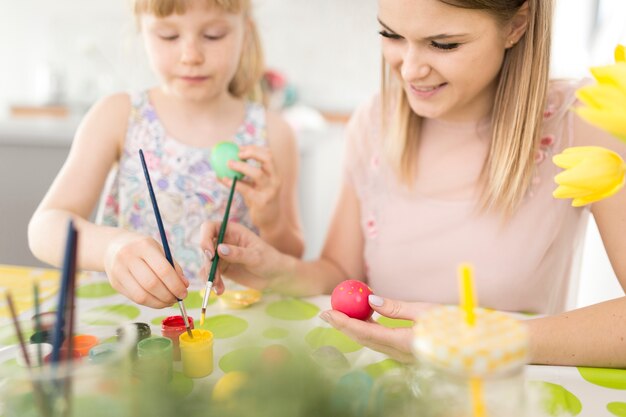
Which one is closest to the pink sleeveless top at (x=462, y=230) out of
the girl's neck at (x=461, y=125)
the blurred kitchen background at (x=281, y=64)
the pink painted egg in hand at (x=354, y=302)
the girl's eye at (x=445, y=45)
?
the girl's neck at (x=461, y=125)

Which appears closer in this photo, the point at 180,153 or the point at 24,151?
the point at 180,153

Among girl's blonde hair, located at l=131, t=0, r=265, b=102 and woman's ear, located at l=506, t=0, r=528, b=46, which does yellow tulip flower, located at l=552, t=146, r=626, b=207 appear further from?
girl's blonde hair, located at l=131, t=0, r=265, b=102

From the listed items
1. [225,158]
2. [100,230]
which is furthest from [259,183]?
[100,230]

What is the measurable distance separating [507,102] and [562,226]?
0.79ft

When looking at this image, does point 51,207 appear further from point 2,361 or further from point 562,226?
point 562,226

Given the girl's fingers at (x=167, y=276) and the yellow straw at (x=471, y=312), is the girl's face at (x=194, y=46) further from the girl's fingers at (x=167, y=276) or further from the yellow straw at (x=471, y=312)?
the yellow straw at (x=471, y=312)

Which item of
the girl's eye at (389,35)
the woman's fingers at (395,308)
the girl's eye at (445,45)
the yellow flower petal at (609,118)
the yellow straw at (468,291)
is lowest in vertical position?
the woman's fingers at (395,308)

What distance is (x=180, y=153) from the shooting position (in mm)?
1265

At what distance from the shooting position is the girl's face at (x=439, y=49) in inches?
32.8

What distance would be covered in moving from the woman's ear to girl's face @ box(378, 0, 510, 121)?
0.01 meters

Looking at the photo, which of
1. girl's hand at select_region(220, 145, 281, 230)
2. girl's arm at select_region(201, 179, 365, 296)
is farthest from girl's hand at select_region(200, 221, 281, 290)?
girl's hand at select_region(220, 145, 281, 230)

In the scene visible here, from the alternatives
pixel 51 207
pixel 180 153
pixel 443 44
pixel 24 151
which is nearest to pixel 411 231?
pixel 443 44

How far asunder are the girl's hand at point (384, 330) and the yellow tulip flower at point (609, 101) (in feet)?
1.05

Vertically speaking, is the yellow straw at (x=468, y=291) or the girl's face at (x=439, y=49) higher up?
the girl's face at (x=439, y=49)
